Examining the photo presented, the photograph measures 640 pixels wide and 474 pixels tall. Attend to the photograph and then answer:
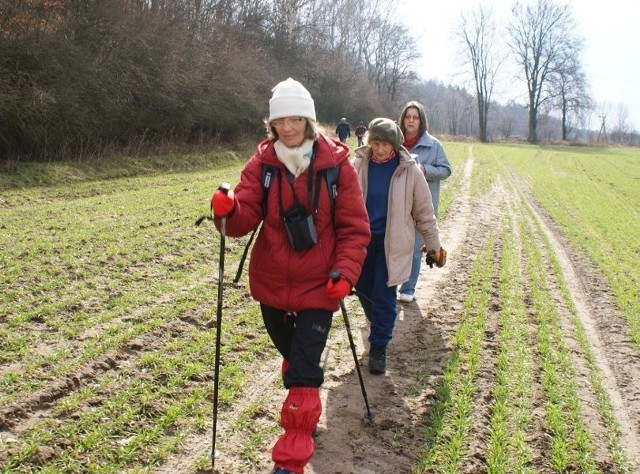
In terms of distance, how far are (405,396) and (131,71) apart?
56.5 feet

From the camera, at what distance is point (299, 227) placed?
323 centimetres

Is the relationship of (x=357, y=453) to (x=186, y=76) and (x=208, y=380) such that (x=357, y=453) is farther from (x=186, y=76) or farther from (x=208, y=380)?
(x=186, y=76)

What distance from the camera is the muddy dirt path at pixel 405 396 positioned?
360 centimetres

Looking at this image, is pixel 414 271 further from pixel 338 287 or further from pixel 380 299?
pixel 338 287

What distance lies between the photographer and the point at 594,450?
12.6 feet

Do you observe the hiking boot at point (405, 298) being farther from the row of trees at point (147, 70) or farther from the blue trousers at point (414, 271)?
the row of trees at point (147, 70)

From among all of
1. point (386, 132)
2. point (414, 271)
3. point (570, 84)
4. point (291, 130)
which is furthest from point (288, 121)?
point (570, 84)

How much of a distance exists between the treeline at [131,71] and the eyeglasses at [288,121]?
43.4ft

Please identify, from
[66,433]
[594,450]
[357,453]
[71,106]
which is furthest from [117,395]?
[71,106]

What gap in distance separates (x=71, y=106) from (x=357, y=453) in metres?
15.1

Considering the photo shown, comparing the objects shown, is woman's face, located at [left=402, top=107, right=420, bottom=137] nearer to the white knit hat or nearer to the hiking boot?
the hiking boot

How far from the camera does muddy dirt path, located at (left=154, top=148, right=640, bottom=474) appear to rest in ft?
11.8

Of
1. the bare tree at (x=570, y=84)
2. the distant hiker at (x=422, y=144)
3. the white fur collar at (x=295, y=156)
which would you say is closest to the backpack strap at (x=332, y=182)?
the white fur collar at (x=295, y=156)

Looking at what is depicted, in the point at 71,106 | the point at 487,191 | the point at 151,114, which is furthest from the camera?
the point at 151,114
